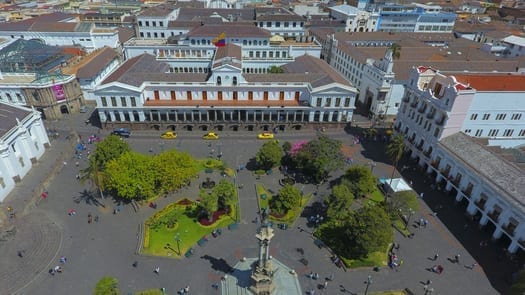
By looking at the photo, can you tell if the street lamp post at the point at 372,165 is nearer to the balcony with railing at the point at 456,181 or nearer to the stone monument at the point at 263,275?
the balcony with railing at the point at 456,181

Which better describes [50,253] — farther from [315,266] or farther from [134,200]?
[315,266]

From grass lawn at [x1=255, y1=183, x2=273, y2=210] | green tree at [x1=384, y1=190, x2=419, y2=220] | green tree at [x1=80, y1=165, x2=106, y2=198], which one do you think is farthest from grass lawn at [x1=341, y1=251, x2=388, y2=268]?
green tree at [x1=80, y1=165, x2=106, y2=198]

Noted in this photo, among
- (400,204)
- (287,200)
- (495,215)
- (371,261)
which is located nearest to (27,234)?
(287,200)

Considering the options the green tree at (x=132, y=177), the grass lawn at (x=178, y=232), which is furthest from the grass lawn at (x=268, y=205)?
the green tree at (x=132, y=177)

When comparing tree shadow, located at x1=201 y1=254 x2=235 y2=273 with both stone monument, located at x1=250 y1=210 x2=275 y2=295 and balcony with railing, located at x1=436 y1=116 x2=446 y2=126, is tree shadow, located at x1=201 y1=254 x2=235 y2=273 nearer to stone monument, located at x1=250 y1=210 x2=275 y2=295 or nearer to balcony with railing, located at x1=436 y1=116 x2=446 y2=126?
stone monument, located at x1=250 y1=210 x2=275 y2=295

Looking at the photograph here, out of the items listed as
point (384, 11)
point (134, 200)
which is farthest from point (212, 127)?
point (384, 11)

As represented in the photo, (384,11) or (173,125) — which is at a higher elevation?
(384,11)
